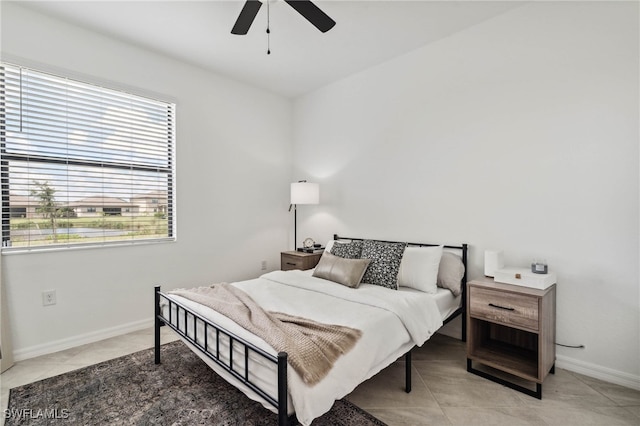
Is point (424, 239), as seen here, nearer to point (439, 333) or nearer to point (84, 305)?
point (439, 333)

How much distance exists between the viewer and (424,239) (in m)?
Result: 3.23

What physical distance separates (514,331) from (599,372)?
56 centimetres

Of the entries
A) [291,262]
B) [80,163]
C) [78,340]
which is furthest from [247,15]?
[78,340]

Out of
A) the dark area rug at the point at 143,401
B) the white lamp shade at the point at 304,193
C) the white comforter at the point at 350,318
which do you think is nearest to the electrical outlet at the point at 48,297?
the dark area rug at the point at 143,401

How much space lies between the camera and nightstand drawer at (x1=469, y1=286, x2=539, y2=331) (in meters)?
2.09

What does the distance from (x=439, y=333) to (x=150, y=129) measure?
12.1 ft

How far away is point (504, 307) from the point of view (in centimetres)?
220

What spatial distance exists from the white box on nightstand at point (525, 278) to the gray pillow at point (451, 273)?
45 cm

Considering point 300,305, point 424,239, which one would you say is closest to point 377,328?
point 300,305

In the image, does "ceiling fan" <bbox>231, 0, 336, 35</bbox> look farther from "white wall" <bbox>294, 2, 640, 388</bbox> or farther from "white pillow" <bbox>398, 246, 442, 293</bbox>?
"white pillow" <bbox>398, 246, 442, 293</bbox>

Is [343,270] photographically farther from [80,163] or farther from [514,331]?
[80,163]

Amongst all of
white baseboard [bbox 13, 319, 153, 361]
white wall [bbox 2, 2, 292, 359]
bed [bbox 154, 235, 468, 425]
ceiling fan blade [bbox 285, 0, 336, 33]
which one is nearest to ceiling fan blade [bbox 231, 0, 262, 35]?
ceiling fan blade [bbox 285, 0, 336, 33]

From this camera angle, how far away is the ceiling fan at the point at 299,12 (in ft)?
6.79

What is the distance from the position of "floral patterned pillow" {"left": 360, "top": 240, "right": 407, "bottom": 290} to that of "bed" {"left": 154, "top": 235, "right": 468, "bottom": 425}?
0.02m
